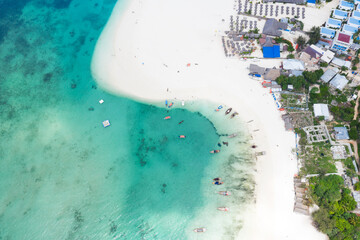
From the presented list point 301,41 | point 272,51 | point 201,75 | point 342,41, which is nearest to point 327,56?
point 342,41

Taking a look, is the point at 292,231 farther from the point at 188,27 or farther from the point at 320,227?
the point at 188,27

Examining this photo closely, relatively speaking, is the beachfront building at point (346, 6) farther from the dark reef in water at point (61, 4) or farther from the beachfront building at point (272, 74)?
Result: the dark reef in water at point (61, 4)

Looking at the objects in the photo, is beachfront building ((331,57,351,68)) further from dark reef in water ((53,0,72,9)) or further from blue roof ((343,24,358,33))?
dark reef in water ((53,0,72,9))

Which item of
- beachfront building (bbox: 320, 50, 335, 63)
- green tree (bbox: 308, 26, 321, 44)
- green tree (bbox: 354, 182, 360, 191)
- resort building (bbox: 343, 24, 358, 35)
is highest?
resort building (bbox: 343, 24, 358, 35)

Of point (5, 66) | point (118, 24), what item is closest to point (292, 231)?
point (118, 24)

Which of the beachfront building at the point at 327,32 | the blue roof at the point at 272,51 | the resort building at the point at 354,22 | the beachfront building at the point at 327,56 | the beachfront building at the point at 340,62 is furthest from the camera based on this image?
the resort building at the point at 354,22

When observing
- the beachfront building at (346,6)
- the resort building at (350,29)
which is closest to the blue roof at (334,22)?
the resort building at (350,29)

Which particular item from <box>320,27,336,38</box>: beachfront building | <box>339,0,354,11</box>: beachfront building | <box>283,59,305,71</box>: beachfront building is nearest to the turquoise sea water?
<box>283,59,305,71</box>: beachfront building
